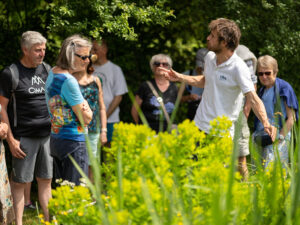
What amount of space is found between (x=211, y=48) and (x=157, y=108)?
1.55m

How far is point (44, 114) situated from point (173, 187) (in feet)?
8.93

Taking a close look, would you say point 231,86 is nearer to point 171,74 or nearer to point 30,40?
point 171,74

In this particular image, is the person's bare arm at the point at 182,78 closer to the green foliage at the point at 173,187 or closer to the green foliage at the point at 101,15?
the green foliage at the point at 101,15

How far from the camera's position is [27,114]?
456cm

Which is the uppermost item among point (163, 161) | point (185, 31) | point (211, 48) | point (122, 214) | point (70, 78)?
point (185, 31)

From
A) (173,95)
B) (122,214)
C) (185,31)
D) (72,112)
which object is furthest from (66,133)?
(185,31)

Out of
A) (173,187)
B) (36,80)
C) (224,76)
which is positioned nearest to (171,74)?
(224,76)

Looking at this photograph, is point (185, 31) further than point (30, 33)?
Yes

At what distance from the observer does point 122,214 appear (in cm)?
172

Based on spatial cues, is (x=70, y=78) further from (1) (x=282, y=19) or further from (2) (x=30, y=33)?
(1) (x=282, y=19)

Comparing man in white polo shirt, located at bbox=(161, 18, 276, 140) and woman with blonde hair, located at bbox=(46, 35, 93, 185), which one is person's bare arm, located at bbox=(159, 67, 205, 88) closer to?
man in white polo shirt, located at bbox=(161, 18, 276, 140)

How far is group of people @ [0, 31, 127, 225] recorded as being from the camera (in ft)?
13.3

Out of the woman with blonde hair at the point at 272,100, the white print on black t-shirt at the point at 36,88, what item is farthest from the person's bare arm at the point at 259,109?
the white print on black t-shirt at the point at 36,88

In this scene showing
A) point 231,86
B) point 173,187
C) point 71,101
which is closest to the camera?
point 173,187
